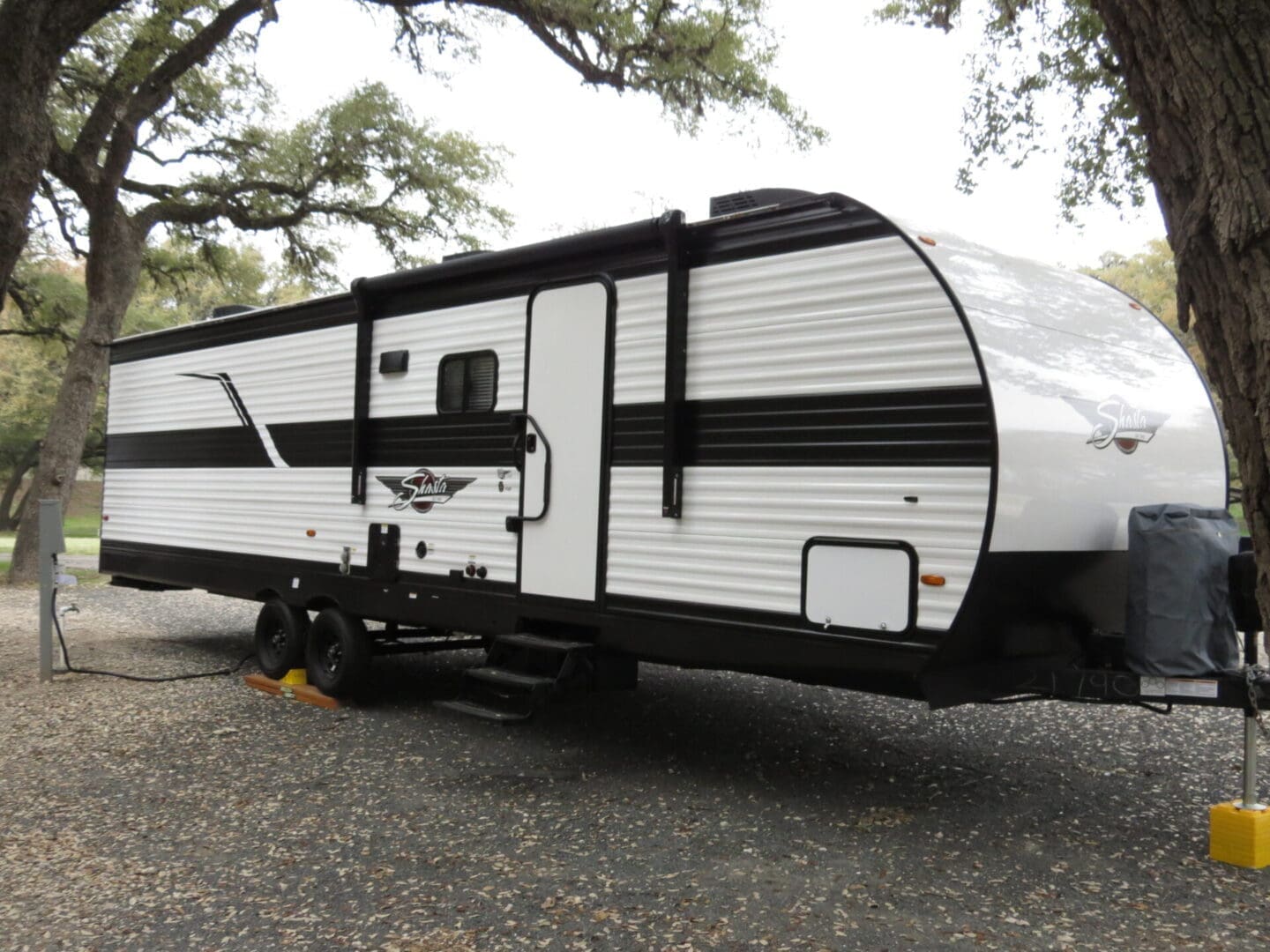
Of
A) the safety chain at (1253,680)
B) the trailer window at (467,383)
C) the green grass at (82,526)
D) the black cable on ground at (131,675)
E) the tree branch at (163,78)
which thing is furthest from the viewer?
the green grass at (82,526)

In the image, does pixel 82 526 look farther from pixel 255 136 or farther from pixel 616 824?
pixel 616 824

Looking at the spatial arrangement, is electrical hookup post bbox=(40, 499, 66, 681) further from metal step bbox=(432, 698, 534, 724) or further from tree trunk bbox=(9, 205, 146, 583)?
tree trunk bbox=(9, 205, 146, 583)

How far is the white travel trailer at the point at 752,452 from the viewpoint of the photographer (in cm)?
472

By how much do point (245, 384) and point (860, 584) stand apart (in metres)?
5.63

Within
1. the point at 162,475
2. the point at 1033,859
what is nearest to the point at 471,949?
the point at 1033,859

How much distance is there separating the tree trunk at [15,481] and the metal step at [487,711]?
29660 millimetres

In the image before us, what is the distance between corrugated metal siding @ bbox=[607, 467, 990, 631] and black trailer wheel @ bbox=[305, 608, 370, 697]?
2417mm

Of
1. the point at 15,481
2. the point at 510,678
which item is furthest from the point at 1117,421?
the point at 15,481

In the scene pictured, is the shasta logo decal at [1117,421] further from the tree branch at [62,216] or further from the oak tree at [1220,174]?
the tree branch at [62,216]

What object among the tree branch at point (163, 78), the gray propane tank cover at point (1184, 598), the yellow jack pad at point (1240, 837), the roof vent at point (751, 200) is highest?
the tree branch at point (163, 78)

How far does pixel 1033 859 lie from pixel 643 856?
5.28 feet

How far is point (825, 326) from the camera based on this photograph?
509 cm

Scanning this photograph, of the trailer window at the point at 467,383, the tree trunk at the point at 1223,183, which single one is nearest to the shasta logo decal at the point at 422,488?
the trailer window at the point at 467,383

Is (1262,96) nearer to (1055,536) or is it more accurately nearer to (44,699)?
(1055,536)
